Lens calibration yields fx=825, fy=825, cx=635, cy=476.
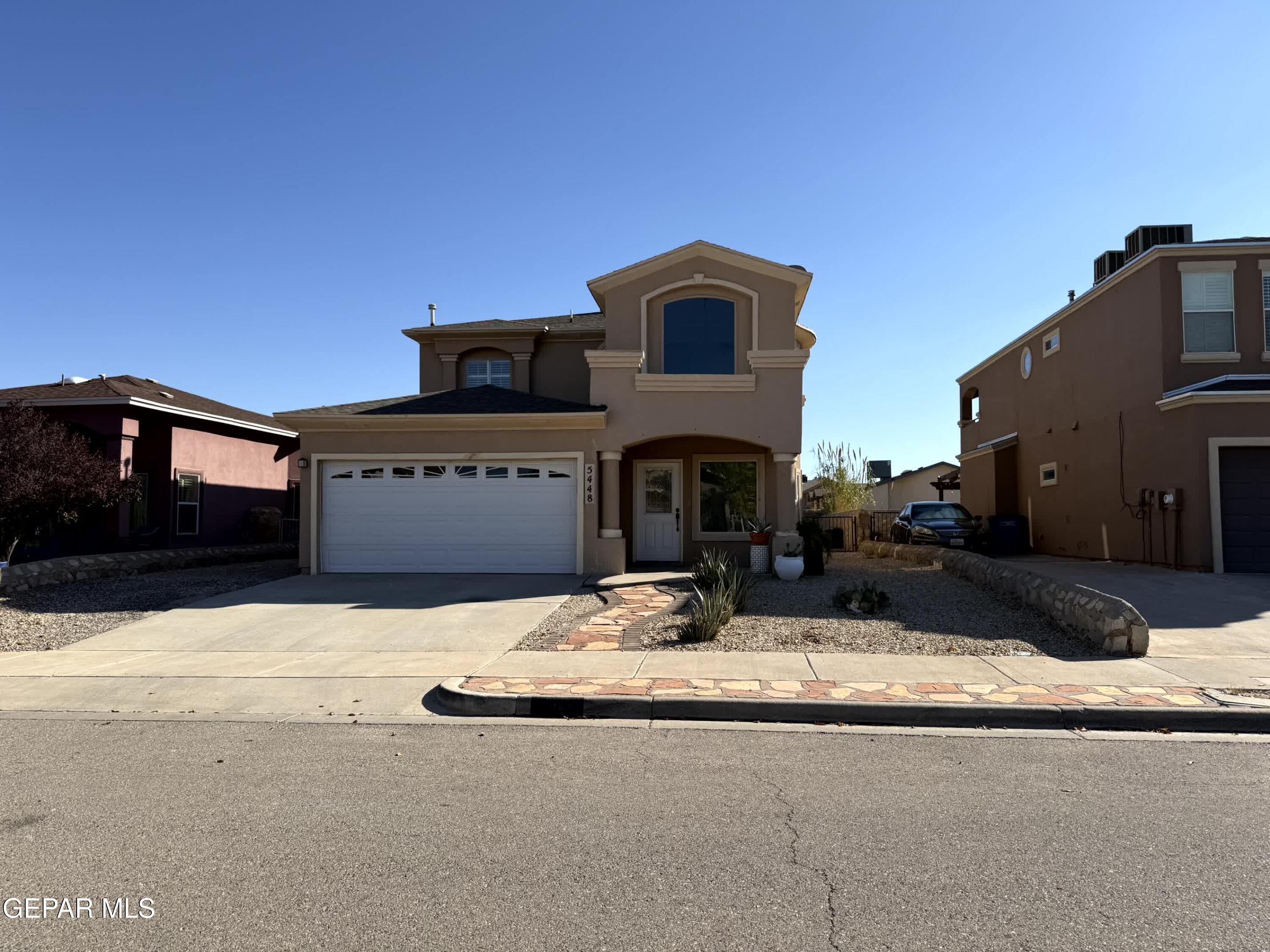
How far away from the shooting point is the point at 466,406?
1653cm

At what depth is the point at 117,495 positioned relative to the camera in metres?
15.1

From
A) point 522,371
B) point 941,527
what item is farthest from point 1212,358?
point 522,371

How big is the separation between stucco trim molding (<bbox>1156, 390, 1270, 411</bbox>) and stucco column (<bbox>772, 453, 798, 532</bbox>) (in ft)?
22.5

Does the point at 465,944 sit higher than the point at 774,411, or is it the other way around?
the point at 774,411

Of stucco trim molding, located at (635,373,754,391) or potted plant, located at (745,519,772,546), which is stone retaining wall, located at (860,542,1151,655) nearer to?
potted plant, located at (745,519,772,546)

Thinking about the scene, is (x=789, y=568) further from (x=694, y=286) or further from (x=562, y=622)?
(x=694, y=286)

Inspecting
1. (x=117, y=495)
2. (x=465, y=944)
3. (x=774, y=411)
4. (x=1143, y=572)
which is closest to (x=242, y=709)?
(x=465, y=944)

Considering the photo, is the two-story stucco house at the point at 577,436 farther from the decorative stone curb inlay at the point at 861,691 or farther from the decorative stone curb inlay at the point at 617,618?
the decorative stone curb inlay at the point at 861,691

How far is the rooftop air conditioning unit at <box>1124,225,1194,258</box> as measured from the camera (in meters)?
17.4

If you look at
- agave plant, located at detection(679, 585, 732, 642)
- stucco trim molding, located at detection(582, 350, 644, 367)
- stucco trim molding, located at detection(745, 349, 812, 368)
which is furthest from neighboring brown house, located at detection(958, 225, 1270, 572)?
stucco trim molding, located at detection(582, 350, 644, 367)

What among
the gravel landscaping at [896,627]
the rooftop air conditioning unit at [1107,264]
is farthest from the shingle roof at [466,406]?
the rooftop air conditioning unit at [1107,264]

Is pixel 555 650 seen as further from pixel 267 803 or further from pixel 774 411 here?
pixel 774 411

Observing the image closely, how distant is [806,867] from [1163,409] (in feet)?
48.7

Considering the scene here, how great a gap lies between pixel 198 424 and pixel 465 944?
1990 centimetres
